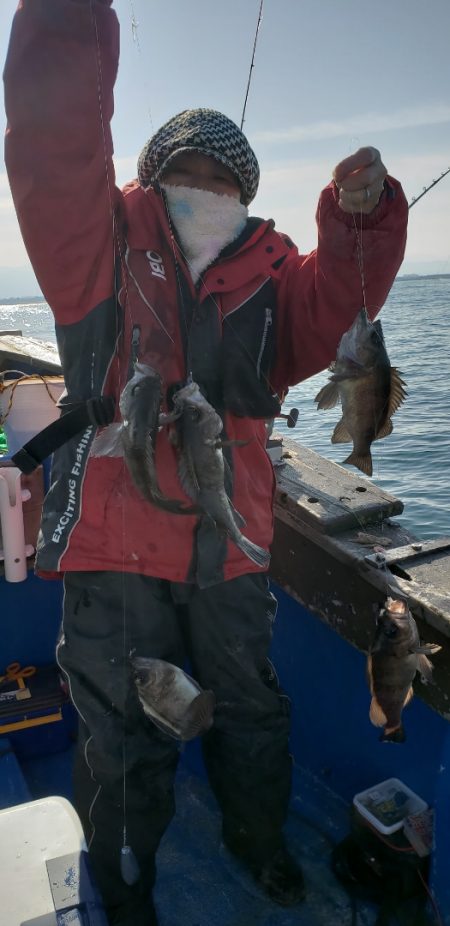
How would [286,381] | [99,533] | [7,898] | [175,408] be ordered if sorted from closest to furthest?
[7,898] → [175,408] → [99,533] → [286,381]

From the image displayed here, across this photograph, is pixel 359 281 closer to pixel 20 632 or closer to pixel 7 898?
pixel 7 898

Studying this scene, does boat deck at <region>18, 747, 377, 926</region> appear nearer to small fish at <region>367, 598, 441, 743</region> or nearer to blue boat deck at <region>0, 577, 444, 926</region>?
blue boat deck at <region>0, 577, 444, 926</region>

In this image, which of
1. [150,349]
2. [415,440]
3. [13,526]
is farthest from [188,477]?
[415,440]

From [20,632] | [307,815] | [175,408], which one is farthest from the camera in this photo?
[20,632]

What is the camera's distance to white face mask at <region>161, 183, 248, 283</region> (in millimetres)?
2744

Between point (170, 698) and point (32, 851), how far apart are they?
2.58 ft

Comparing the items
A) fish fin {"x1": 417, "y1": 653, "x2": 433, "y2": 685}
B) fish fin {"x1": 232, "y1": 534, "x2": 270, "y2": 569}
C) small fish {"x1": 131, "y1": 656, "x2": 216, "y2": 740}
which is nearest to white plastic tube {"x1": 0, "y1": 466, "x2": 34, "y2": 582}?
small fish {"x1": 131, "y1": 656, "x2": 216, "y2": 740}

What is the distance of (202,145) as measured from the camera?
2.66m

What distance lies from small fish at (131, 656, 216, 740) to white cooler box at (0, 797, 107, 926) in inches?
22.9

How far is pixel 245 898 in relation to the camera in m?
3.12

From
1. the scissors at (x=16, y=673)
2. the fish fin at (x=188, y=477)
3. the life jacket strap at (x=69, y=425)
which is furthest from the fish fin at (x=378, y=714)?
the scissors at (x=16, y=673)

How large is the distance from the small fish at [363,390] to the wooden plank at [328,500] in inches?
19.8

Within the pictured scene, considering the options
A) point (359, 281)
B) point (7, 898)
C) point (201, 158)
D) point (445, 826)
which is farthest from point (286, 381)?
point (7, 898)

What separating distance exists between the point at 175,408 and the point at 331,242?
0.82 metres
